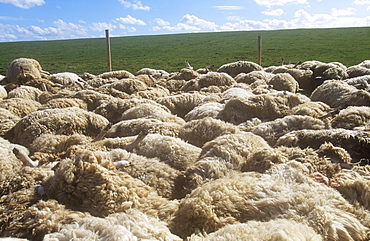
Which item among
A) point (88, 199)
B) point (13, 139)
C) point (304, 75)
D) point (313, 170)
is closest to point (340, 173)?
point (313, 170)

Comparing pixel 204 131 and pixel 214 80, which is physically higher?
pixel 214 80

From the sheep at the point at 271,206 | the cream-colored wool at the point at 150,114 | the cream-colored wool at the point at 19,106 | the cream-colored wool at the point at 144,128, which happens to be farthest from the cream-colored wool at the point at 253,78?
the sheep at the point at 271,206

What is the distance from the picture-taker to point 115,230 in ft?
6.95

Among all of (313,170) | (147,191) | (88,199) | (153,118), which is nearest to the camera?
(88,199)

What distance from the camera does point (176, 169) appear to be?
12.2ft

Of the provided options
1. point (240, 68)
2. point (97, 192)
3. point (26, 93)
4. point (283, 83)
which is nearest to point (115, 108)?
point (26, 93)

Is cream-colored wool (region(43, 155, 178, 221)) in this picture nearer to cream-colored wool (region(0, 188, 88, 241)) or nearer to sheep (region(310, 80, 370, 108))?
cream-colored wool (region(0, 188, 88, 241))

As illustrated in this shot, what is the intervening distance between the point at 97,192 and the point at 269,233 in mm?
1432

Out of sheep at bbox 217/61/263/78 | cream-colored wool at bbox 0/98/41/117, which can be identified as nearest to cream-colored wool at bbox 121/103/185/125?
cream-colored wool at bbox 0/98/41/117

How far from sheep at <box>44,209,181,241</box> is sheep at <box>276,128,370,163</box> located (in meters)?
2.41

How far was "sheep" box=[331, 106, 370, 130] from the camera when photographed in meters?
4.84

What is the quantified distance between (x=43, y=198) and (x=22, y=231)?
1.27 ft

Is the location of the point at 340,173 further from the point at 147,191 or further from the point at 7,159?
the point at 7,159

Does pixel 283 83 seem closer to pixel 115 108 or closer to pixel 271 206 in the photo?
pixel 115 108
